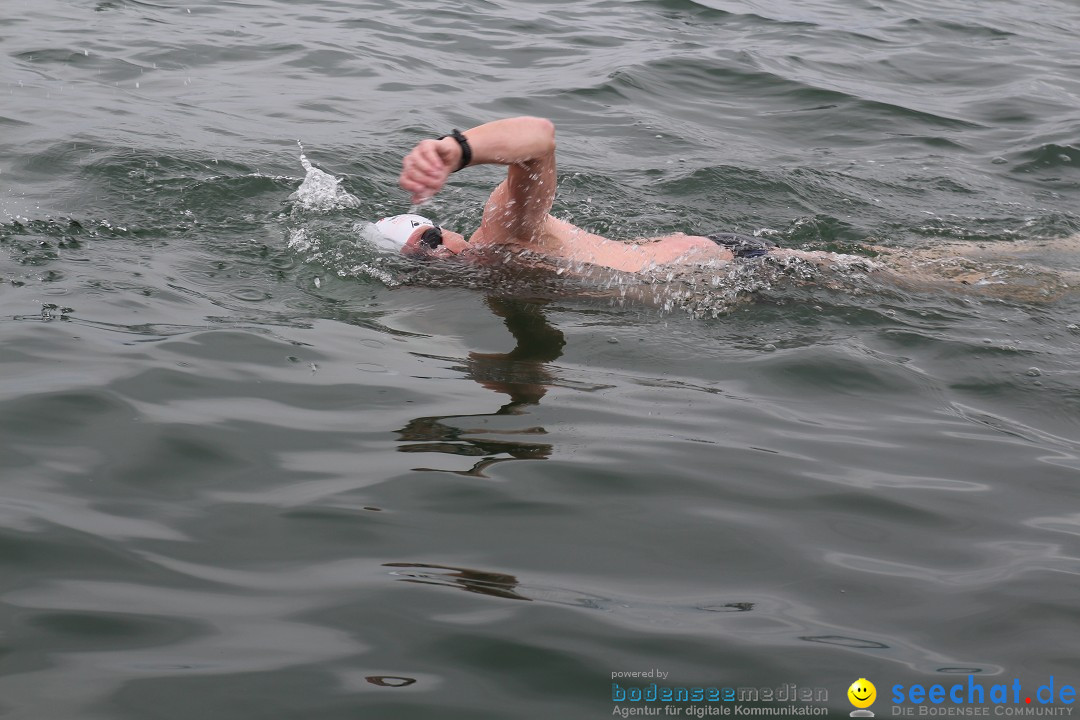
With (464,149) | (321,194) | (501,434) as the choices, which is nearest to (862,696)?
(501,434)

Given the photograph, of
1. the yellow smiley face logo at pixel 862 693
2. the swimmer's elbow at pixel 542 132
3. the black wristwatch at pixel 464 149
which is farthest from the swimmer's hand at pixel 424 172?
the yellow smiley face logo at pixel 862 693

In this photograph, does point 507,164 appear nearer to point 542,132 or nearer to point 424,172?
point 542,132

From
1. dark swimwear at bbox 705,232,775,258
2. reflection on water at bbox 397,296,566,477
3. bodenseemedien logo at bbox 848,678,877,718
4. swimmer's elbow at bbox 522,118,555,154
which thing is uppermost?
swimmer's elbow at bbox 522,118,555,154

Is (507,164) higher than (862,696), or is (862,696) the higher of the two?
(507,164)

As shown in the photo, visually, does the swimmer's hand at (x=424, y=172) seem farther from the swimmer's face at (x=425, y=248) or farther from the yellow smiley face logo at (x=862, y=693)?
the yellow smiley face logo at (x=862, y=693)

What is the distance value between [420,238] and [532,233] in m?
0.65

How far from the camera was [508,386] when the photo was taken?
14.3 ft

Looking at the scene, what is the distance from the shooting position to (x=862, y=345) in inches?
196

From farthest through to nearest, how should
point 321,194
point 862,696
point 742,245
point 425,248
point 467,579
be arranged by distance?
point 321,194
point 742,245
point 425,248
point 467,579
point 862,696

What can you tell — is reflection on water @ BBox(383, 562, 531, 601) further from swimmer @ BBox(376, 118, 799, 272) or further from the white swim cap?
the white swim cap

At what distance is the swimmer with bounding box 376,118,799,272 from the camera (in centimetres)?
458

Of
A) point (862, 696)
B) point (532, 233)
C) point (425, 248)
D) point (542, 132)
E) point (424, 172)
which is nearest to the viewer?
point (862, 696)

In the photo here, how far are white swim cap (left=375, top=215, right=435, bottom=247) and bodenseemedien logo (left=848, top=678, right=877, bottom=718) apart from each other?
3745 mm

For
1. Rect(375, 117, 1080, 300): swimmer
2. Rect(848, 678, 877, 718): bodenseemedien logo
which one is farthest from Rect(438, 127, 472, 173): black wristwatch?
Rect(848, 678, 877, 718): bodenseemedien logo
